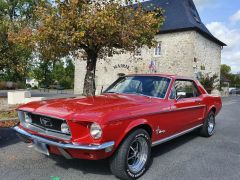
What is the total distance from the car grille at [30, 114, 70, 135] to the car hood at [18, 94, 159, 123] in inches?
4.4

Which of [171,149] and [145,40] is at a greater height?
[145,40]

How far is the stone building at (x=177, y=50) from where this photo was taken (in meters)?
27.4

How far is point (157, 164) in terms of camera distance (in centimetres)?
494

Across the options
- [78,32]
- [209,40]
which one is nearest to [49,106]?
[78,32]

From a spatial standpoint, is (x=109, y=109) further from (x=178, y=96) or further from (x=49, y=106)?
(x=178, y=96)

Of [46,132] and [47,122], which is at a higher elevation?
[47,122]

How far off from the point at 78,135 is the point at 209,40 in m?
30.5

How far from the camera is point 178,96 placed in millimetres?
5527

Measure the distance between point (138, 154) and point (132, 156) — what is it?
6.2 inches

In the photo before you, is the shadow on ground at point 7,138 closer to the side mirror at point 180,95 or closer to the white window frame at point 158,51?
the side mirror at point 180,95

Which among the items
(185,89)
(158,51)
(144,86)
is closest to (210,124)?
(185,89)

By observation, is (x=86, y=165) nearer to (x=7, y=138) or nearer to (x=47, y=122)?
(x=47, y=122)

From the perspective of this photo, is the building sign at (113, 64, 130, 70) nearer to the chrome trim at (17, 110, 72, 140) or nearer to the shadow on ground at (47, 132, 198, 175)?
the shadow on ground at (47, 132, 198, 175)

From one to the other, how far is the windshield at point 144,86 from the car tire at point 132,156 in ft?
3.62
